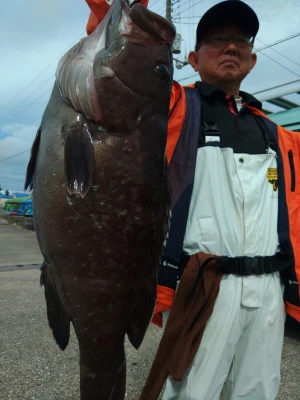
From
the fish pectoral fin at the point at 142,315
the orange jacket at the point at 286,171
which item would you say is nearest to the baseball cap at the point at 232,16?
the orange jacket at the point at 286,171

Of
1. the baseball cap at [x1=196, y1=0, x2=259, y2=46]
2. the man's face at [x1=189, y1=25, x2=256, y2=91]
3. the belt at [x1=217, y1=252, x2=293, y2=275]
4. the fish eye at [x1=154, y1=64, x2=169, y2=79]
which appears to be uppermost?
the baseball cap at [x1=196, y1=0, x2=259, y2=46]

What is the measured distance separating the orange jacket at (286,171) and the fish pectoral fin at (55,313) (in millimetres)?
577

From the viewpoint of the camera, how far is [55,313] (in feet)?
5.97

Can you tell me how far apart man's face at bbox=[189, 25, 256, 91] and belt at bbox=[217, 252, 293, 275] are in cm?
108

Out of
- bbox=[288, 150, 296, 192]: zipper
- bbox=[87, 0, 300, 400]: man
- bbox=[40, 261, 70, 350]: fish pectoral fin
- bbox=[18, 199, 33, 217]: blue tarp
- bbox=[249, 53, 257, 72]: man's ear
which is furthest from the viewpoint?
bbox=[18, 199, 33, 217]: blue tarp

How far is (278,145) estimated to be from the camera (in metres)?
2.43

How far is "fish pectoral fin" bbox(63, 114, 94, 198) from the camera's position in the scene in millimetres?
1673

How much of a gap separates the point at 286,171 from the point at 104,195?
46.7 inches

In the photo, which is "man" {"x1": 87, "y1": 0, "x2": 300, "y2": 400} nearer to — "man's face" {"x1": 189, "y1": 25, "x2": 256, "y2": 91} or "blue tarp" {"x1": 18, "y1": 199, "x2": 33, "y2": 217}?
"man's face" {"x1": 189, "y1": 25, "x2": 256, "y2": 91}

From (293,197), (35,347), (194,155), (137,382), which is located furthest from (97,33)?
(35,347)

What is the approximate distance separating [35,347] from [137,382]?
1300mm

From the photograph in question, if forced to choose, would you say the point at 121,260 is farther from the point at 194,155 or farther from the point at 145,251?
the point at 194,155

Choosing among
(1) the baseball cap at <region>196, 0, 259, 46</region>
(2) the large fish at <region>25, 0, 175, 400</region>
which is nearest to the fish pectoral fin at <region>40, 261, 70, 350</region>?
(2) the large fish at <region>25, 0, 175, 400</region>

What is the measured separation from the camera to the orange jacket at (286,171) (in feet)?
7.25
